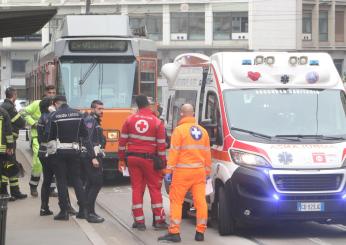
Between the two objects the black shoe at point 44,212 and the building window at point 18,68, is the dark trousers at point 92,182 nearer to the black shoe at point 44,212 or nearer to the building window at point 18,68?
the black shoe at point 44,212

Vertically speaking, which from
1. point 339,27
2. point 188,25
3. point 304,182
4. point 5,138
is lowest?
point 304,182

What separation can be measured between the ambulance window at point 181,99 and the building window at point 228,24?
166ft

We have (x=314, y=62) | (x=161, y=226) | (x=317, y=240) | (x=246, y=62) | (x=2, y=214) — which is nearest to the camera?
(x=2, y=214)

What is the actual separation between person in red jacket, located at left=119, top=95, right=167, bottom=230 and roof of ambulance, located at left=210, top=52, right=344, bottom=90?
1226 mm

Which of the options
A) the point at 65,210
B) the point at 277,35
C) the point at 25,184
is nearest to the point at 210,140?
the point at 65,210

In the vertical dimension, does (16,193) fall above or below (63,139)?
below

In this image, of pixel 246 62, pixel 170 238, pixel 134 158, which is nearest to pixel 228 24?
pixel 246 62

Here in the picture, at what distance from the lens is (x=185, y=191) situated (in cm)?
906

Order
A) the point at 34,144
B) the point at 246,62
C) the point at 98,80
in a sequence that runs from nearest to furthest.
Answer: the point at 246,62, the point at 34,144, the point at 98,80

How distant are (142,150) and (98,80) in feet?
20.6

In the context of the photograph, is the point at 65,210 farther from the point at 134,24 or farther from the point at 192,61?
the point at 134,24

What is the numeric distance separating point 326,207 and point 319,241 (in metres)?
0.46

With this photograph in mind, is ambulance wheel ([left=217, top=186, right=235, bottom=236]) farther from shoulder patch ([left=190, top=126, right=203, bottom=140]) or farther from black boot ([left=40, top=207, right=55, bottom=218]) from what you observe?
black boot ([left=40, top=207, right=55, bottom=218])

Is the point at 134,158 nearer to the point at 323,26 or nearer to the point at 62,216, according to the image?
the point at 62,216
